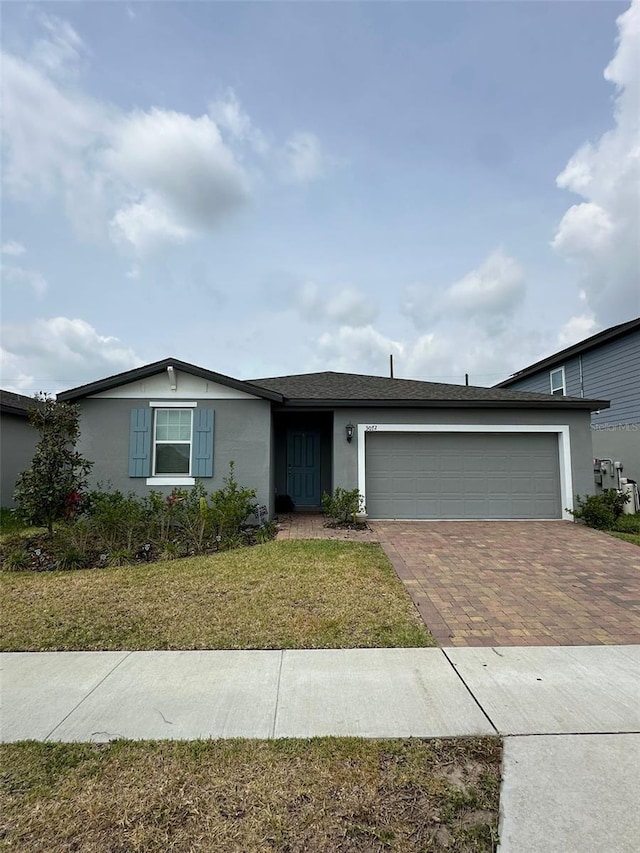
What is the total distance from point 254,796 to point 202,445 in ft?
25.7

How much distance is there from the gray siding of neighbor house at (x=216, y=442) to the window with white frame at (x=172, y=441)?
40 cm

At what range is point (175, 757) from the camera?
2.48 meters

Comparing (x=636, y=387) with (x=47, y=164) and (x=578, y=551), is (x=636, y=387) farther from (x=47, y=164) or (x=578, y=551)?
(x=47, y=164)

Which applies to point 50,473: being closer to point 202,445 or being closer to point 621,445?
point 202,445

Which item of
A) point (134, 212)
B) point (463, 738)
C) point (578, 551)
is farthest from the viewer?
point (134, 212)

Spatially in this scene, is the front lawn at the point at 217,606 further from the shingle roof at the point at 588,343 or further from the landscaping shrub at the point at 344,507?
the shingle roof at the point at 588,343

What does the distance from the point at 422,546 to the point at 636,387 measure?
9.58 metres

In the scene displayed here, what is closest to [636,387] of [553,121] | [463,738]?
[553,121]

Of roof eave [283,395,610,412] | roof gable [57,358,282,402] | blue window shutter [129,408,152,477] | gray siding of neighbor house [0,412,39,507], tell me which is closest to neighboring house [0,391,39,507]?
gray siding of neighbor house [0,412,39,507]

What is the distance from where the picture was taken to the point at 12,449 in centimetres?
1255

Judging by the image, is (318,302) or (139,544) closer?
(139,544)

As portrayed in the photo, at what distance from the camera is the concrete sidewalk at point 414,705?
2.18 metres

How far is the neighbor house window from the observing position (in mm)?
16406

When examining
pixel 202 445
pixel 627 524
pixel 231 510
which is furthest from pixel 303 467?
pixel 627 524
